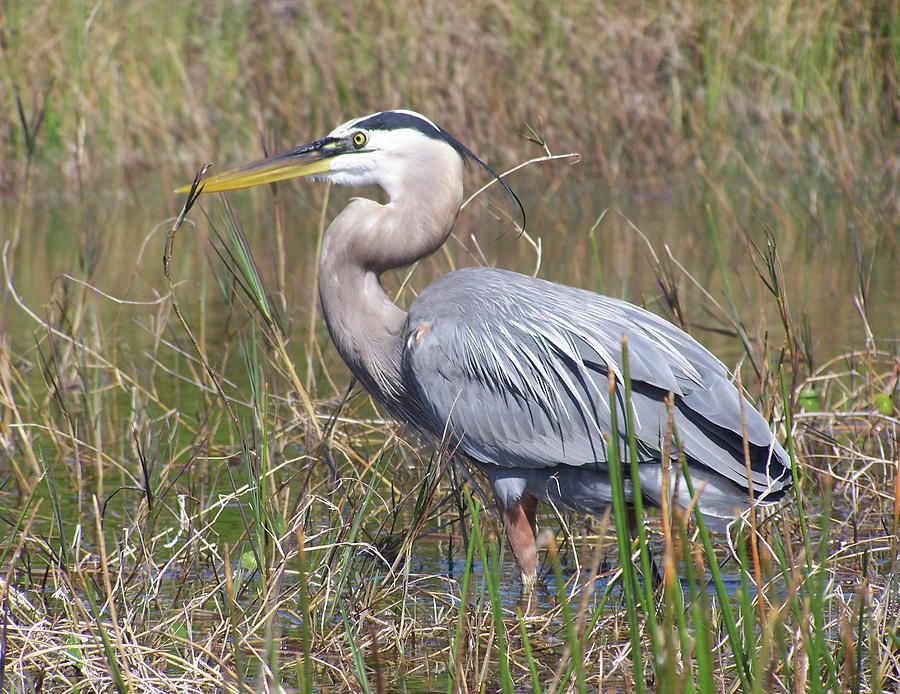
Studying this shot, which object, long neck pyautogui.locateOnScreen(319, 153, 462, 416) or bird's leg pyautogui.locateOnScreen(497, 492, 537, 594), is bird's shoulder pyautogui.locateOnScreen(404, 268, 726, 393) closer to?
long neck pyautogui.locateOnScreen(319, 153, 462, 416)

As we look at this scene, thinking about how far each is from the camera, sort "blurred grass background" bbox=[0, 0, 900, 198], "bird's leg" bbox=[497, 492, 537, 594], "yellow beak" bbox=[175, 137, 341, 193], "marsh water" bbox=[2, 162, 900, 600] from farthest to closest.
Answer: "blurred grass background" bbox=[0, 0, 900, 198], "marsh water" bbox=[2, 162, 900, 600], "yellow beak" bbox=[175, 137, 341, 193], "bird's leg" bbox=[497, 492, 537, 594]

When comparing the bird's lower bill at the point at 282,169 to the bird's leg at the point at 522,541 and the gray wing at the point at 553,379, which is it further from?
the bird's leg at the point at 522,541

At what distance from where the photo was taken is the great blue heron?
3.32m

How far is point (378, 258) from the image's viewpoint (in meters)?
3.83

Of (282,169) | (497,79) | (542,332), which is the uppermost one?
(282,169)

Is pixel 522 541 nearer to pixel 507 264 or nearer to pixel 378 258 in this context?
pixel 378 258

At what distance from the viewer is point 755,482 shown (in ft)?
10.7

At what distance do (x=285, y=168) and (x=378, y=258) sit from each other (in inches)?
17.0

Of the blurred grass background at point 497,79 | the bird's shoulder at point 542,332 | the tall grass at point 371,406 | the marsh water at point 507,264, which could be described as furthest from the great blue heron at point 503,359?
the blurred grass background at point 497,79

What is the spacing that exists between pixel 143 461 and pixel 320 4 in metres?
8.26

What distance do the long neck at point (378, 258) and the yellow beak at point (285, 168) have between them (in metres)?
0.19

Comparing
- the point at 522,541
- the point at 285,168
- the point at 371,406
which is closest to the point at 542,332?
the point at 522,541

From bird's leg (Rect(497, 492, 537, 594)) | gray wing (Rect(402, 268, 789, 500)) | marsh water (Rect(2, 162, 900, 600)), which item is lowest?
marsh water (Rect(2, 162, 900, 600))

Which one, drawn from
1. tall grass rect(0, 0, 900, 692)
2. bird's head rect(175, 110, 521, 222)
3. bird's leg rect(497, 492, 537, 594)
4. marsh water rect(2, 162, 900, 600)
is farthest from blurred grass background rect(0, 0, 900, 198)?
bird's leg rect(497, 492, 537, 594)
